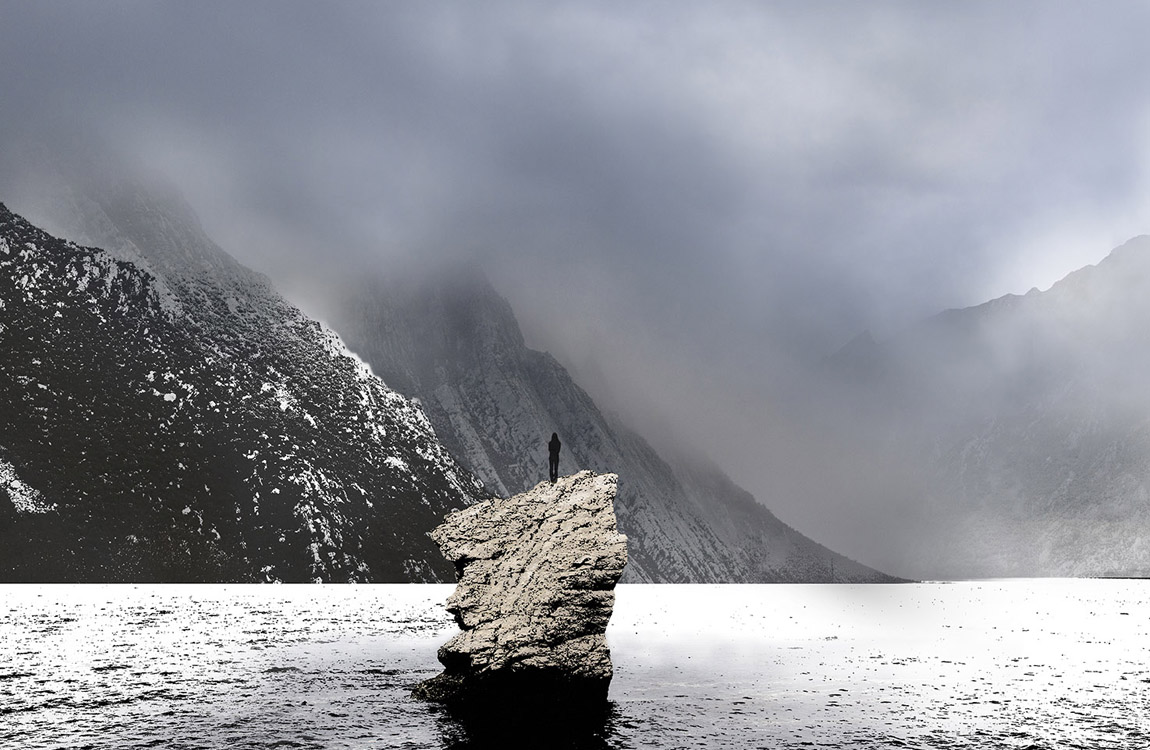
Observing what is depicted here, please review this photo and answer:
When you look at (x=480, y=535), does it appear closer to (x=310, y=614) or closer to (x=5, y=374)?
(x=310, y=614)

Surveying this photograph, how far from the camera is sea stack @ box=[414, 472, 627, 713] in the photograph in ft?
101

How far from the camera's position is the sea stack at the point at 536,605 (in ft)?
101

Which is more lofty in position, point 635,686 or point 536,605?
point 536,605

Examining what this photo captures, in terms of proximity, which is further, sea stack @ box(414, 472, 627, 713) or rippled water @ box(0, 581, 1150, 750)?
sea stack @ box(414, 472, 627, 713)

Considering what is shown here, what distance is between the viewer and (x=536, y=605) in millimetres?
32125

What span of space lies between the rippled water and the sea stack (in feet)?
6.44

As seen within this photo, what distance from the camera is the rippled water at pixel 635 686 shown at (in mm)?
24609

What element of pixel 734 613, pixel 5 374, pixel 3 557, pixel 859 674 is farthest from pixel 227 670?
pixel 5 374

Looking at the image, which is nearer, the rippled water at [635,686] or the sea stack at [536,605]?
the rippled water at [635,686]

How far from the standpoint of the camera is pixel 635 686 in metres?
35.7

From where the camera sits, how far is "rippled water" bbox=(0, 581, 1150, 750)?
969 inches

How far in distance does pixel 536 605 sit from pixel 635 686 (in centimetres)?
716

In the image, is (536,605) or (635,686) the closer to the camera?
(536,605)

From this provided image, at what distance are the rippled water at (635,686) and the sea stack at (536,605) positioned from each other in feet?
6.44
